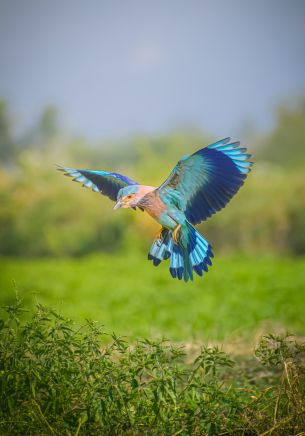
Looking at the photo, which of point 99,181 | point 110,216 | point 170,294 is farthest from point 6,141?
point 99,181

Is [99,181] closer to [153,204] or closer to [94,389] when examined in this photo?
[153,204]

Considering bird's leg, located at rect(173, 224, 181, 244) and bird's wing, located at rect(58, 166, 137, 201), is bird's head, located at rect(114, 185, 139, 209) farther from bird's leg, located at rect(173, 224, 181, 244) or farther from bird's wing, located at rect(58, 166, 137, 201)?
bird's wing, located at rect(58, 166, 137, 201)

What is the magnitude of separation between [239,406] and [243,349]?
1507 millimetres

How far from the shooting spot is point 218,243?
1284cm

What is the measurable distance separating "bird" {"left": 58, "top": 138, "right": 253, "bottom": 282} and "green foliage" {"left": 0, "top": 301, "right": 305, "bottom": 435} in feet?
1.27

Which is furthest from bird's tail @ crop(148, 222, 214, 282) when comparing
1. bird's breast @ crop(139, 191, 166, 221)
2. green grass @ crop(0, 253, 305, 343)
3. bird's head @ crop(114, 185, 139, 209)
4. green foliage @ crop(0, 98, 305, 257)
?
green foliage @ crop(0, 98, 305, 257)

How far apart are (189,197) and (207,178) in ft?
0.31

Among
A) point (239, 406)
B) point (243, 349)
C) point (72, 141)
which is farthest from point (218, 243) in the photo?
point (239, 406)

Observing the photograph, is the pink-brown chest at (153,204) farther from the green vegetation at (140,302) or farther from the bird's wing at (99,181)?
the green vegetation at (140,302)

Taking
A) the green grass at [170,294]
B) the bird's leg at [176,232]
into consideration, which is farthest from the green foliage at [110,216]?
the bird's leg at [176,232]

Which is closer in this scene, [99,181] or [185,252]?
[185,252]

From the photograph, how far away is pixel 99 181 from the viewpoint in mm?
2615

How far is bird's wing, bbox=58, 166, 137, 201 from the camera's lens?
2562 millimetres

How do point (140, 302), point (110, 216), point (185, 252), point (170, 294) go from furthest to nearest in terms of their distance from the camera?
point (110, 216) < point (170, 294) < point (140, 302) < point (185, 252)
